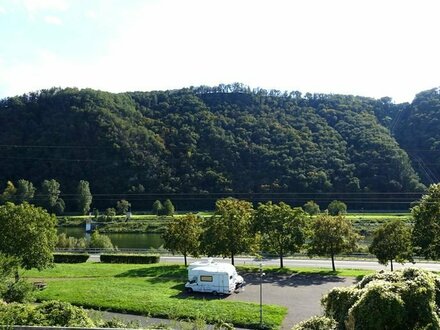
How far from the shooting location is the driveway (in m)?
23.8

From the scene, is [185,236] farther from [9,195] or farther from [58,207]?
[9,195]

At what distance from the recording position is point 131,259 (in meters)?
41.6

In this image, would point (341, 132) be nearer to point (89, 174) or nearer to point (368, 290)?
point (89, 174)

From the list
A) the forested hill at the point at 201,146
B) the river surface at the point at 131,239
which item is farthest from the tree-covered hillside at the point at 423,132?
the river surface at the point at 131,239

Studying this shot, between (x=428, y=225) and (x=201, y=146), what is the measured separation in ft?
284

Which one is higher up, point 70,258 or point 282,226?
point 282,226

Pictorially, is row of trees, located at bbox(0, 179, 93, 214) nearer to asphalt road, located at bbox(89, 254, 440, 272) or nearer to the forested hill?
the forested hill

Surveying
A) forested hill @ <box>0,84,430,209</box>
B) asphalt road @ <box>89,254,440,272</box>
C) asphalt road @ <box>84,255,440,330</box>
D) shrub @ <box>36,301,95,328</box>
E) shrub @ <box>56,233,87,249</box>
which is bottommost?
asphalt road @ <box>89,254,440,272</box>

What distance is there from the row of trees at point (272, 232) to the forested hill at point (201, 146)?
5488 cm

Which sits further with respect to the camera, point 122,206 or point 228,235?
point 122,206

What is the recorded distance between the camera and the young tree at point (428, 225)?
26484 millimetres

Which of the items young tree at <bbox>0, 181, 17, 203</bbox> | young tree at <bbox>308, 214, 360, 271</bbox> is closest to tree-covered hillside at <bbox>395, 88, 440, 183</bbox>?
young tree at <bbox>308, 214, 360, 271</bbox>

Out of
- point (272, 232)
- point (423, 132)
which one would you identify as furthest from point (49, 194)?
point (423, 132)

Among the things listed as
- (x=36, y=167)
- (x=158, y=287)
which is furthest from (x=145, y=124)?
(x=158, y=287)
